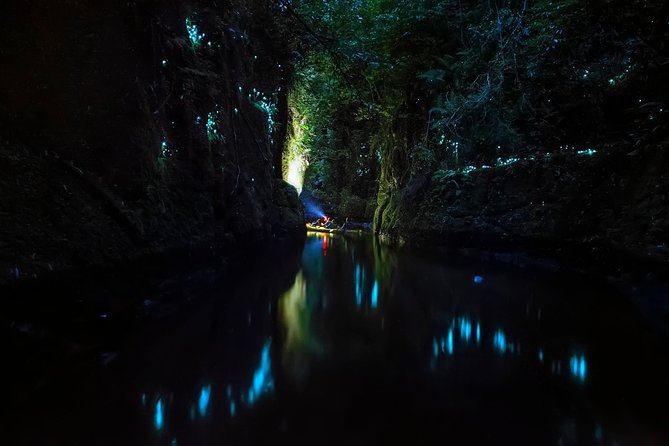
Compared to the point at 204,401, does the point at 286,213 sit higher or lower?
higher

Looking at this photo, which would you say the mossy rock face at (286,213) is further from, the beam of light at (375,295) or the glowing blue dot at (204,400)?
the glowing blue dot at (204,400)

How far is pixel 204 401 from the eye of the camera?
172 cm

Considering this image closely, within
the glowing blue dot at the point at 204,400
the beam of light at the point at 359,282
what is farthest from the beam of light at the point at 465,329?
the glowing blue dot at the point at 204,400

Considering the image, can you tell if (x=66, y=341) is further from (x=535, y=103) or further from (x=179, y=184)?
(x=535, y=103)

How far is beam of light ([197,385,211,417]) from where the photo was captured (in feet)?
5.40

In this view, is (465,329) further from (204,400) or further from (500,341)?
(204,400)

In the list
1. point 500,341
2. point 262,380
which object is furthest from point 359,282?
point 262,380

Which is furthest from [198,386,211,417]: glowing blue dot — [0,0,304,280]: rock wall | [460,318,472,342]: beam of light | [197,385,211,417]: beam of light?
[460,318,472,342]: beam of light

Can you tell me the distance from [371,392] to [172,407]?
1.02 metres

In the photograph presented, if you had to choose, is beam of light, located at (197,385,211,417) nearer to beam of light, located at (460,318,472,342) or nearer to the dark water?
the dark water

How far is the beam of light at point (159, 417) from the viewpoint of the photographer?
1526 mm

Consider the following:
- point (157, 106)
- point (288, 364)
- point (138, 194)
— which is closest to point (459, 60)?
point (157, 106)

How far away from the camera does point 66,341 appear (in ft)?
6.91

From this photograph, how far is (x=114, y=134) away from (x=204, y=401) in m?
2.91
